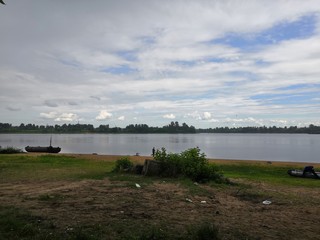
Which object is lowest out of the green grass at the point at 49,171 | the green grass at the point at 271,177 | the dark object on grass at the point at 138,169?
the green grass at the point at 271,177

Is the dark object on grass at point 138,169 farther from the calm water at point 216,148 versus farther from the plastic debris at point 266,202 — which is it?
the calm water at point 216,148

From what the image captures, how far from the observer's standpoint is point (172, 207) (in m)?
8.48

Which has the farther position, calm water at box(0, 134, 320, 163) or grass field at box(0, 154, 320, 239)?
calm water at box(0, 134, 320, 163)

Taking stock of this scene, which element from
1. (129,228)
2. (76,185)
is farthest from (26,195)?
(129,228)

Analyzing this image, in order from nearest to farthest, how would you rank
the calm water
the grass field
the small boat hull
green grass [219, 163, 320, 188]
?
the grass field → green grass [219, 163, 320, 188] → the small boat hull → the calm water

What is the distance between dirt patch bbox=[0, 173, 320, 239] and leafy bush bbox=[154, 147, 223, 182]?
215cm

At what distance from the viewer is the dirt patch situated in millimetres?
6742

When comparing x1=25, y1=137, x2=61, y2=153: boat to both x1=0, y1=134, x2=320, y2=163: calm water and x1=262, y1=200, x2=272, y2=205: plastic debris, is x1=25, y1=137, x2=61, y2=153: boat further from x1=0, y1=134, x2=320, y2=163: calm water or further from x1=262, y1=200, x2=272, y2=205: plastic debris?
x1=262, y1=200, x2=272, y2=205: plastic debris

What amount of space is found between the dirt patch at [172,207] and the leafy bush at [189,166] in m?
2.15

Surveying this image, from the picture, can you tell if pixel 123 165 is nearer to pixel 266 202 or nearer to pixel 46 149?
pixel 266 202

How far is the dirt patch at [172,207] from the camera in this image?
6.74 metres

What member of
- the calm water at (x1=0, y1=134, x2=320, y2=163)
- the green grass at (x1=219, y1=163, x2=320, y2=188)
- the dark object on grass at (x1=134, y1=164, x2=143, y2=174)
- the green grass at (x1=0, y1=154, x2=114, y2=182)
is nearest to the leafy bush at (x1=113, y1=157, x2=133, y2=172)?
the dark object on grass at (x1=134, y1=164, x2=143, y2=174)

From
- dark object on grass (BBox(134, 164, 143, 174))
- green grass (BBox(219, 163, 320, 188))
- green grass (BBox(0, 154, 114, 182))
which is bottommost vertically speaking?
green grass (BBox(219, 163, 320, 188))

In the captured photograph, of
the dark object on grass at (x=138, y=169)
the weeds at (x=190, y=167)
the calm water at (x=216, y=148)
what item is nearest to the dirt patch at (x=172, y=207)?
the weeds at (x=190, y=167)
